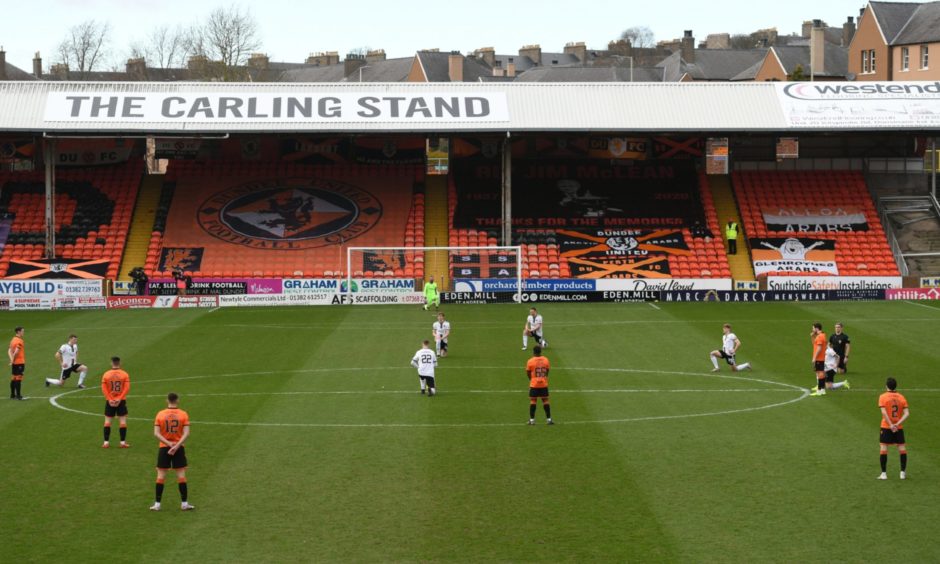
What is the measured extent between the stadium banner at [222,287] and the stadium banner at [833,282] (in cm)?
2085

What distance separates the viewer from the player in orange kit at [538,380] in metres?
25.0

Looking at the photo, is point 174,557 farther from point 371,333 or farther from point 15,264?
point 15,264

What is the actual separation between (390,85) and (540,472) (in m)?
36.6

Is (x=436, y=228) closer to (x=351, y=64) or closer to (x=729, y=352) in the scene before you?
(x=729, y=352)

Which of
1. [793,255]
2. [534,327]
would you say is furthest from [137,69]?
[534,327]

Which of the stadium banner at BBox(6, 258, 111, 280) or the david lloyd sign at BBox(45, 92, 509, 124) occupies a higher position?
the david lloyd sign at BBox(45, 92, 509, 124)

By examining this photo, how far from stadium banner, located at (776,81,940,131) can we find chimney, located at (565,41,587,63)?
333 feet

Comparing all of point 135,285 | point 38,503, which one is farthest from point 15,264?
point 38,503

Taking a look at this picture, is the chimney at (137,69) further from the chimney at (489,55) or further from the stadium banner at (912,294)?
the stadium banner at (912,294)

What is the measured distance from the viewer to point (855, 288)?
165 feet

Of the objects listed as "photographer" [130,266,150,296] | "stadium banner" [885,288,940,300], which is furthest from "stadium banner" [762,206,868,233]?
"photographer" [130,266,150,296]

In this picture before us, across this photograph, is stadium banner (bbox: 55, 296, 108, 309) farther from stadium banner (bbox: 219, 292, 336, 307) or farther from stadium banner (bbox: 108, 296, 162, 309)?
stadium banner (bbox: 219, 292, 336, 307)

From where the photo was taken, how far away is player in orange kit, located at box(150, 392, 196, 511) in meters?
19.0

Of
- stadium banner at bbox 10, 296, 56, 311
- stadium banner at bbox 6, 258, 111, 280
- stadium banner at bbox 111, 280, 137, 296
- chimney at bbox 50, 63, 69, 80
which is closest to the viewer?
stadium banner at bbox 10, 296, 56, 311
